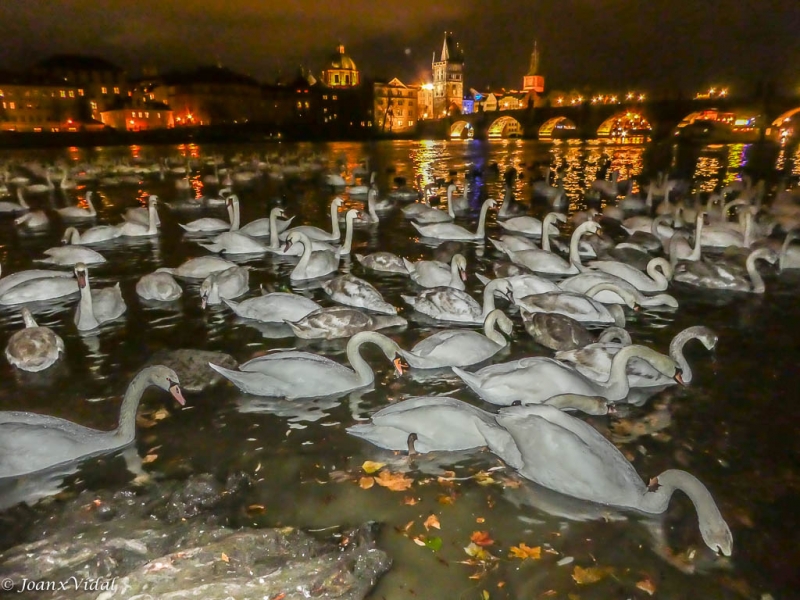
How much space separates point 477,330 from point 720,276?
5.66 metres

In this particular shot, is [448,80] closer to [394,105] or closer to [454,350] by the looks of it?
[394,105]

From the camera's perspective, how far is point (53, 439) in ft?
18.4

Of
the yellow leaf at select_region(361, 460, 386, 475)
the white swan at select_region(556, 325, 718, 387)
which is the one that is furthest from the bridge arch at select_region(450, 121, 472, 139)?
the yellow leaf at select_region(361, 460, 386, 475)

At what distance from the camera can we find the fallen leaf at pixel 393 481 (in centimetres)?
560

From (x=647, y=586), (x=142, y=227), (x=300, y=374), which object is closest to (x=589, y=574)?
(x=647, y=586)

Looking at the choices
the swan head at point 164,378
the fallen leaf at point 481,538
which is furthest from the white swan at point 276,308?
the fallen leaf at point 481,538

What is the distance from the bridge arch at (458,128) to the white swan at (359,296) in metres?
120

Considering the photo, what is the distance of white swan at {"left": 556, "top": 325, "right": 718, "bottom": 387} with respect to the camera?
24.0 ft

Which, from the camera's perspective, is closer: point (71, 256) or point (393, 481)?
point (393, 481)

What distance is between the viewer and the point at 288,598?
4148 mm

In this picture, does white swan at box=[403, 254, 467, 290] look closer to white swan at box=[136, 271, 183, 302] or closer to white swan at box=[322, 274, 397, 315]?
white swan at box=[322, 274, 397, 315]

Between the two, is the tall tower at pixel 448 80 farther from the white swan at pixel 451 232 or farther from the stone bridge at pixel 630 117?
the white swan at pixel 451 232

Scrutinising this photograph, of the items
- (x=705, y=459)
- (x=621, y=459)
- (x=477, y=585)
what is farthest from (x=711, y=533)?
(x=477, y=585)

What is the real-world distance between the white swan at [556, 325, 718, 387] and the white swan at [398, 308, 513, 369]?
1.15m
